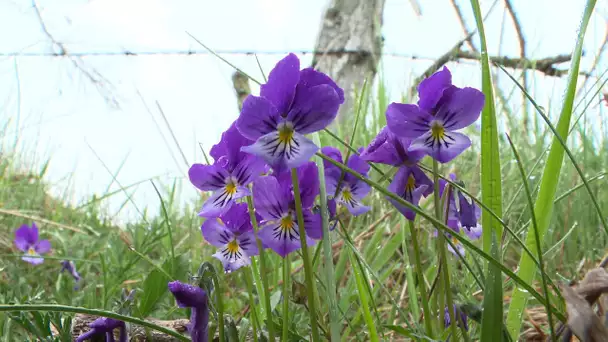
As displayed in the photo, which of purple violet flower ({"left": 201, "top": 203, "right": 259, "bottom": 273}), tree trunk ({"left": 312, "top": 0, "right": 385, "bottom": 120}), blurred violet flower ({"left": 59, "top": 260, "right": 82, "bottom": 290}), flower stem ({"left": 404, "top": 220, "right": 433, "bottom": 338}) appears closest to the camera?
flower stem ({"left": 404, "top": 220, "right": 433, "bottom": 338})

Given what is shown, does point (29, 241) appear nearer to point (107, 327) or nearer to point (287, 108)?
point (107, 327)

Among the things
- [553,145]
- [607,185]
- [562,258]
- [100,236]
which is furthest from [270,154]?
[100,236]

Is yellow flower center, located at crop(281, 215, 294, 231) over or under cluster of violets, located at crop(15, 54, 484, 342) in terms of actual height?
under

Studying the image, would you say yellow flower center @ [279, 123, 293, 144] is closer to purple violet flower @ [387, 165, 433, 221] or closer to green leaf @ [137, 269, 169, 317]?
purple violet flower @ [387, 165, 433, 221]

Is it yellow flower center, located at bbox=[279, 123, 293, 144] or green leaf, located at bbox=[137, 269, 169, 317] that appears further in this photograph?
green leaf, located at bbox=[137, 269, 169, 317]

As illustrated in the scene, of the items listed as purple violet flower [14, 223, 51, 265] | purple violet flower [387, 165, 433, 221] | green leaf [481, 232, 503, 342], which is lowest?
green leaf [481, 232, 503, 342]

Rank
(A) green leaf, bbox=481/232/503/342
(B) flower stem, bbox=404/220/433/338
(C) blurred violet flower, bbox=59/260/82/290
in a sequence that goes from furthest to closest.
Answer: (C) blurred violet flower, bbox=59/260/82/290
(B) flower stem, bbox=404/220/433/338
(A) green leaf, bbox=481/232/503/342

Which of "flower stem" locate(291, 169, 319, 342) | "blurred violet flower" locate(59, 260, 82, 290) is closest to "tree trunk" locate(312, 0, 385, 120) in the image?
"blurred violet flower" locate(59, 260, 82, 290)
